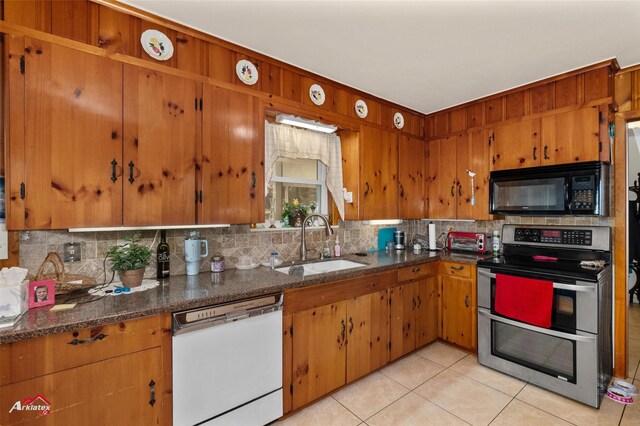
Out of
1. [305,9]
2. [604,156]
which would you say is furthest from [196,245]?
[604,156]

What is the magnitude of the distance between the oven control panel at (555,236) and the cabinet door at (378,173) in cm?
123

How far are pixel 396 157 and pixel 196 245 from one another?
224 cm

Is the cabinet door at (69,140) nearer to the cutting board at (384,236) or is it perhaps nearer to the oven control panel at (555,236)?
the cutting board at (384,236)

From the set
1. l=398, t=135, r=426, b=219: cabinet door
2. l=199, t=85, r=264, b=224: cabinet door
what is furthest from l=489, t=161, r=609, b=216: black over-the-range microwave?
l=199, t=85, r=264, b=224: cabinet door

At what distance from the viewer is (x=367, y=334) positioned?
242 cm

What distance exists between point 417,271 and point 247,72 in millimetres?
2271

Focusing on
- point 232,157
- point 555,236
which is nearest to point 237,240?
point 232,157

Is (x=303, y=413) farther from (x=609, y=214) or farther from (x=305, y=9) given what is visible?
(x=609, y=214)

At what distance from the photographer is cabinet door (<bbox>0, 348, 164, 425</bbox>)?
3.93 feet

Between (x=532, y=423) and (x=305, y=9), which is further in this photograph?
(x=532, y=423)

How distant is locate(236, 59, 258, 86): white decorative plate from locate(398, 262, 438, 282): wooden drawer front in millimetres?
1993

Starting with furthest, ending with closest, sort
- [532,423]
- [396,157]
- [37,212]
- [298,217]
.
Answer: [396,157]
[298,217]
[532,423]
[37,212]

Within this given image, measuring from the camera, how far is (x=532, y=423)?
1954 millimetres

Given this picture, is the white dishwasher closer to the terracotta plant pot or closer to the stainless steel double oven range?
the terracotta plant pot
